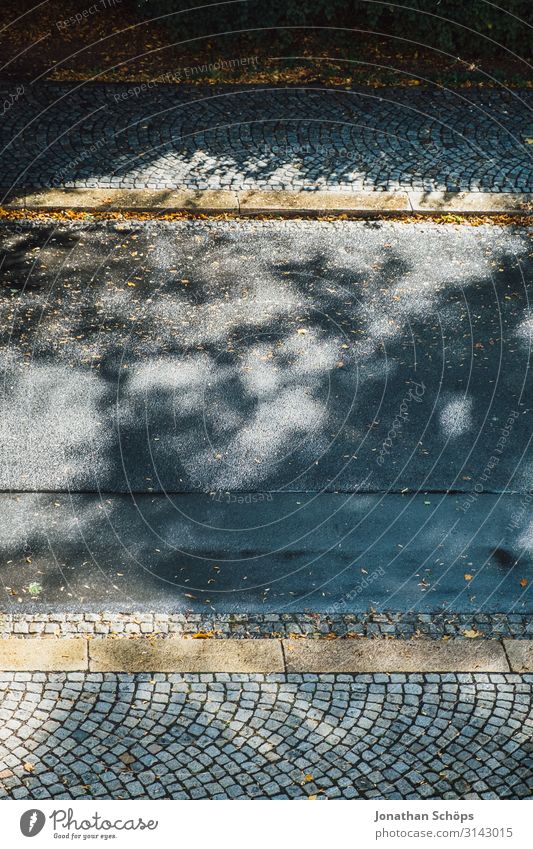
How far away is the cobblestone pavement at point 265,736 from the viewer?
5066 mm

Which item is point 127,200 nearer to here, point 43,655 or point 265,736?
point 43,655

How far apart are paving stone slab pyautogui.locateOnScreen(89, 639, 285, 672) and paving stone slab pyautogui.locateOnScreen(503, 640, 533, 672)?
135cm

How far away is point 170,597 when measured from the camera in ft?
20.5

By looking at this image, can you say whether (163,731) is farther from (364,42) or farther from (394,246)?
(364,42)

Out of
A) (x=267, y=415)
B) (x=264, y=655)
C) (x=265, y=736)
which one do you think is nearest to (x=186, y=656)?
(x=264, y=655)

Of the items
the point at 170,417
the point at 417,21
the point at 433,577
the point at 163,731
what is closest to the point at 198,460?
the point at 170,417

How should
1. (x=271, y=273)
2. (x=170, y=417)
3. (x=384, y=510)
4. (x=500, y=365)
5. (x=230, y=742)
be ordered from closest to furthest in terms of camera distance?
(x=230, y=742), (x=384, y=510), (x=170, y=417), (x=500, y=365), (x=271, y=273)

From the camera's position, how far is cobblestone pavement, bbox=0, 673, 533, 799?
5.07m

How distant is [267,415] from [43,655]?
8.90ft

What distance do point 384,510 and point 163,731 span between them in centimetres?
235
